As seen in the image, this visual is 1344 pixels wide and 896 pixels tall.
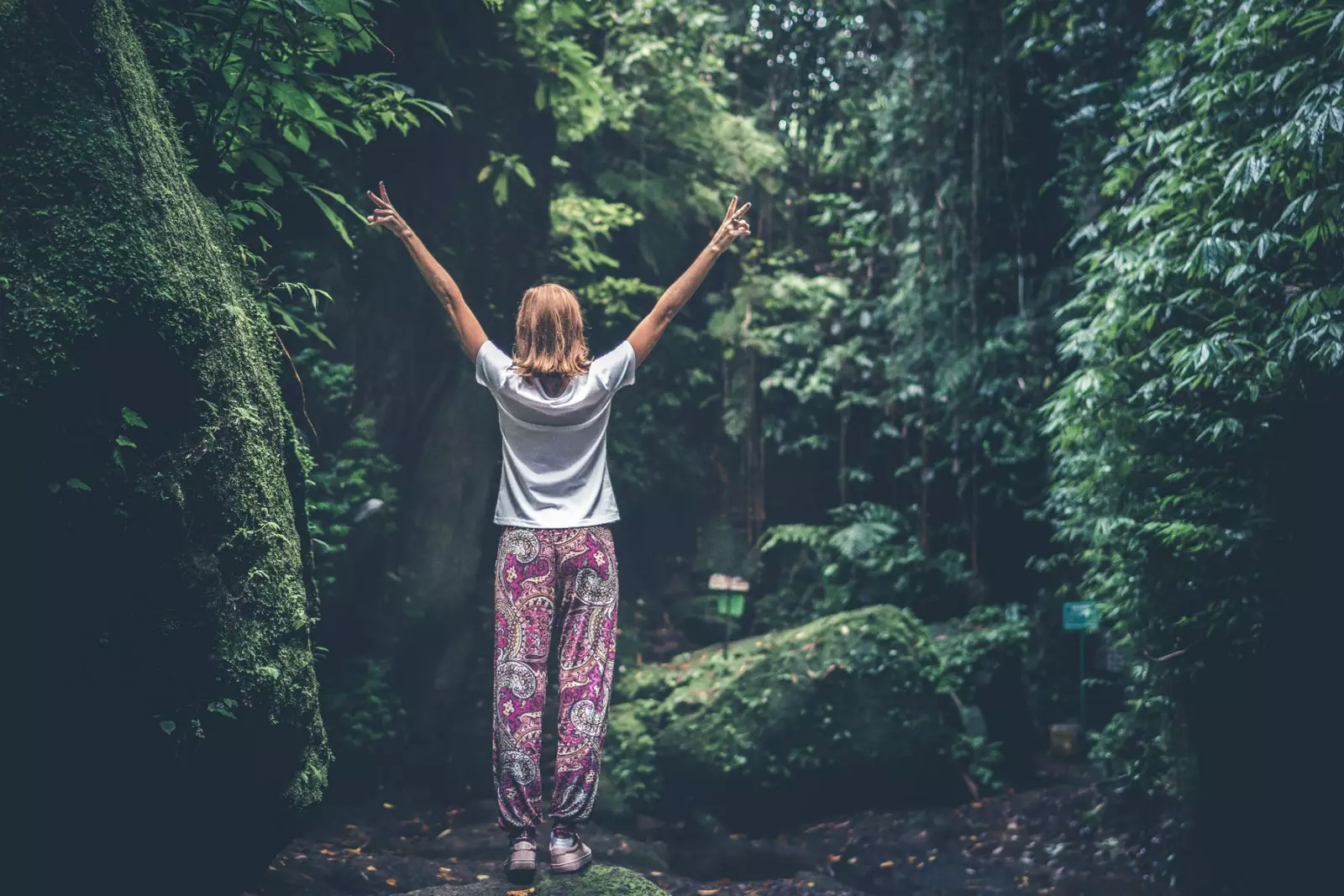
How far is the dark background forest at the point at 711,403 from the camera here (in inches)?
112

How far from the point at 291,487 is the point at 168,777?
49.8 inches

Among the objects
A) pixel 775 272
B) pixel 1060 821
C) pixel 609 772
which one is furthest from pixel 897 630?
pixel 775 272

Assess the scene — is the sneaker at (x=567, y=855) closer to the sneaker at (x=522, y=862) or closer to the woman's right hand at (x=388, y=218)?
the sneaker at (x=522, y=862)

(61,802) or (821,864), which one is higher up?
(61,802)

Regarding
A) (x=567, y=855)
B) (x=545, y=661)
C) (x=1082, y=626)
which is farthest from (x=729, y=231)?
(x=1082, y=626)

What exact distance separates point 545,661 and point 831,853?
455cm

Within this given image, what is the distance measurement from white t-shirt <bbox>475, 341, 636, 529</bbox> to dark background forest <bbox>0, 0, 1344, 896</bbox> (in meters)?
0.81

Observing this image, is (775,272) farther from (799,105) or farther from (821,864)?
(821,864)

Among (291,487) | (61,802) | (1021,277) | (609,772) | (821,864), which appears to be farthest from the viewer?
(1021,277)

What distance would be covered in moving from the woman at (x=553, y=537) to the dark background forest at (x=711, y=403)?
726mm

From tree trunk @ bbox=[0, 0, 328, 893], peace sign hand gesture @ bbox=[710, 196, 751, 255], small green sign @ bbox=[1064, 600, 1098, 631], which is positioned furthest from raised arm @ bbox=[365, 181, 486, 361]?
small green sign @ bbox=[1064, 600, 1098, 631]

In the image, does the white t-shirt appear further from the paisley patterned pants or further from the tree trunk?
the tree trunk

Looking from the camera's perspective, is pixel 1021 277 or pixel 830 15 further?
pixel 830 15

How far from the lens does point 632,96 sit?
10.7m
